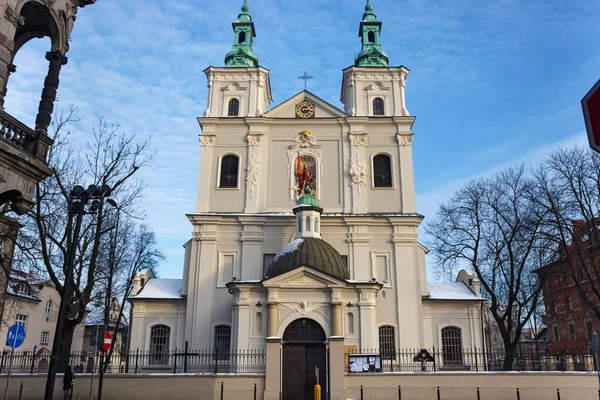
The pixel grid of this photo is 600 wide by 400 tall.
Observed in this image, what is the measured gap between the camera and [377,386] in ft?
66.8

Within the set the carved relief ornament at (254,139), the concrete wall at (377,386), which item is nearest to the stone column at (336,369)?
the concrete wall at (377,386)

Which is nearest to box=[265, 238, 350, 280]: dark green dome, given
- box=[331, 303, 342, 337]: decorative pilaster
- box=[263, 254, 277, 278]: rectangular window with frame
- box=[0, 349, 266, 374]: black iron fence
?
box=[331, 303, 342, 337]: decorative pilaster

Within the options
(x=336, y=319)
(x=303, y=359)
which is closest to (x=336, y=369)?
(x=303, y=359)

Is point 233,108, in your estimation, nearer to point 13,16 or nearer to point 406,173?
point 406,173

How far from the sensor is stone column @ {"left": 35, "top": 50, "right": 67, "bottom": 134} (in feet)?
40.2

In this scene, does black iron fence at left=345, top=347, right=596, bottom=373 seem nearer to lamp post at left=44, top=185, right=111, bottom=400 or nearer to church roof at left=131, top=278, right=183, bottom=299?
lamp post at left=44, top=185, right=111, bottom=400

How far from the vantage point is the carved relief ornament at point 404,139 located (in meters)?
33.0

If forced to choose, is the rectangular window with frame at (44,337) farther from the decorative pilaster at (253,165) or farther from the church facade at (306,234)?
the decorative pilaster at (253,165)

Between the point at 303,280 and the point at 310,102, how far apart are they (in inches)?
553

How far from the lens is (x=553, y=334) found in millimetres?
53312

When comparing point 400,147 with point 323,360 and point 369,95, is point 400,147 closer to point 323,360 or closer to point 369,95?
point 369,95

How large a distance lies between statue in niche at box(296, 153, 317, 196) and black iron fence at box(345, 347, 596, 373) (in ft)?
35.8

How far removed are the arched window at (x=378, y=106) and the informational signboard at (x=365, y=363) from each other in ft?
60.4

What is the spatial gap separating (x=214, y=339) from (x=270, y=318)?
5831 mm
